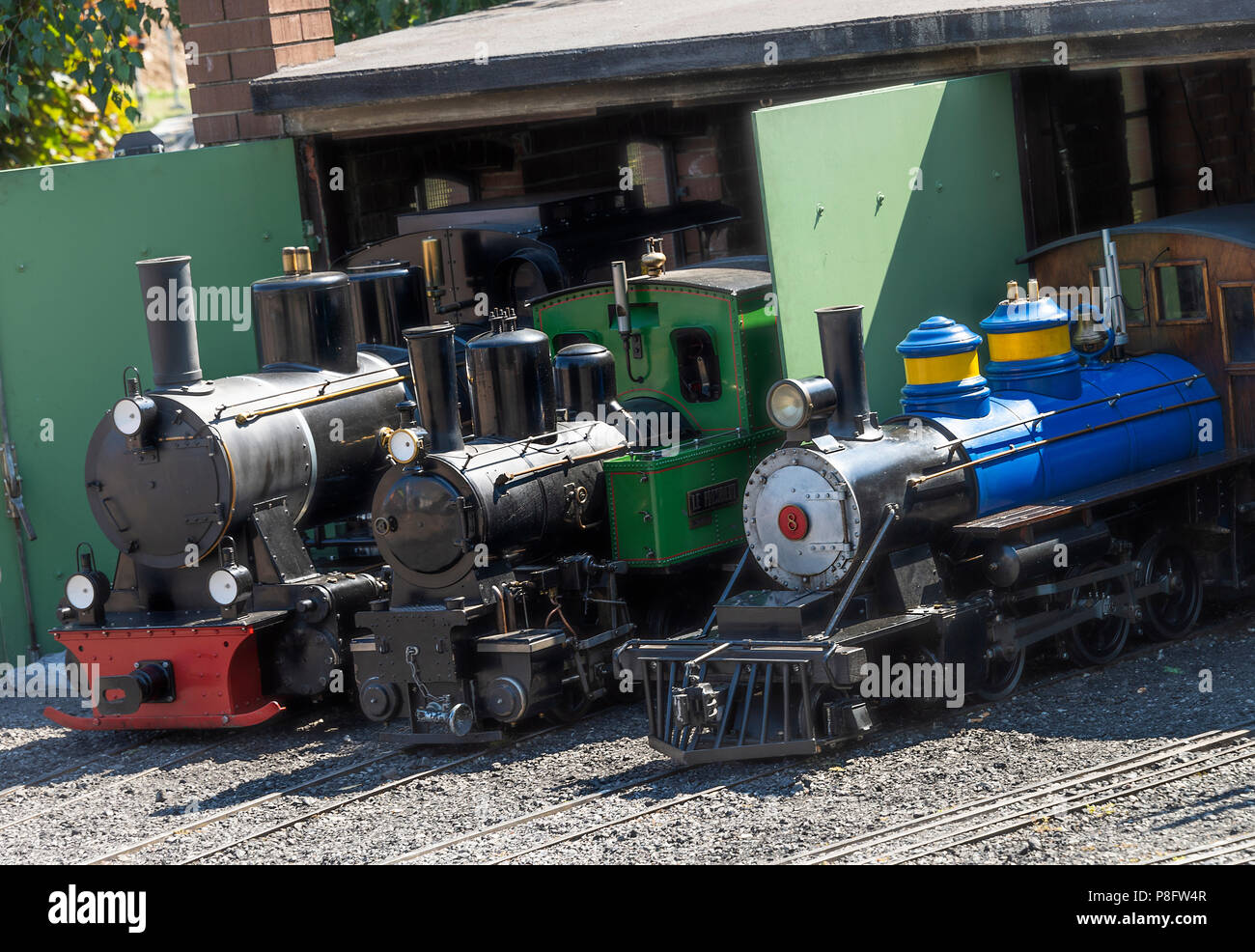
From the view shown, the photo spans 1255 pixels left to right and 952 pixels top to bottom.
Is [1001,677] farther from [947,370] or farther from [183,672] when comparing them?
[183,672]

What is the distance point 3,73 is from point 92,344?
352cm

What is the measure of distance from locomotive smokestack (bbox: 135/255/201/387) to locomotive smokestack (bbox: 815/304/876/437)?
3651mm

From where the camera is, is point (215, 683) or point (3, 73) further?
point (3, 73)

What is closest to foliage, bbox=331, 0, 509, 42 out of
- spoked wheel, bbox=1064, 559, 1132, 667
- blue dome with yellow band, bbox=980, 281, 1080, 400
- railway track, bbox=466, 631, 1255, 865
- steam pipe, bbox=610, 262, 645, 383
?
steam pipe, bbox=610, 262, 645, 383

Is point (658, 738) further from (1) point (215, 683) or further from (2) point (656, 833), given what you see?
(1) point (215, 683)

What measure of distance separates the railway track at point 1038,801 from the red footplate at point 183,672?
3.87m

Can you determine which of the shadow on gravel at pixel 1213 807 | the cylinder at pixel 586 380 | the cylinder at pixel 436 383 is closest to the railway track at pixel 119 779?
the cylinder at pixel 436 383

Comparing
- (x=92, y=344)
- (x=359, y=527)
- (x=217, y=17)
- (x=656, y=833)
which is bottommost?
(x=656, y=833)

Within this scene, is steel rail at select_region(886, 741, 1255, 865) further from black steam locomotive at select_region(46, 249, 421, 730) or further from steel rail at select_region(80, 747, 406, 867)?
black steam locomotive at select_region(46, 249, 421, 730)

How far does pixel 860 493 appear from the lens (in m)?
8.41

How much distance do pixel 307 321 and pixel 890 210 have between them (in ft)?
11.3

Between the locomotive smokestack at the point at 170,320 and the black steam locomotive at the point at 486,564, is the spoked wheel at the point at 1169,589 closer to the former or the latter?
the black steam locomotive at the point at 486,564

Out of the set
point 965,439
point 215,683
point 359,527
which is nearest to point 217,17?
point 359,527

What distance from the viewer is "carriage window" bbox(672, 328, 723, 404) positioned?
32.5 ft
